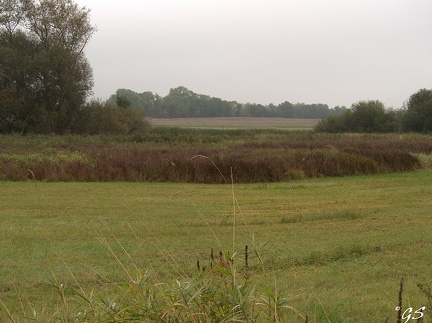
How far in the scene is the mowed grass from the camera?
225 inches

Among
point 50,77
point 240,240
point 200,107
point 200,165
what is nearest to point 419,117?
Result: point 50,77

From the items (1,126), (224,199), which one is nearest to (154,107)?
(1,126)

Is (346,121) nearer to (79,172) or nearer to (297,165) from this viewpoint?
(297,165)

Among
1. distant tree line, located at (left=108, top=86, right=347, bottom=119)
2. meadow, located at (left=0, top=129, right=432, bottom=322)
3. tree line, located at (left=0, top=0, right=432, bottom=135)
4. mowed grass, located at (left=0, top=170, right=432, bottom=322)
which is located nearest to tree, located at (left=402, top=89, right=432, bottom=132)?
tree line, located at (left=0, top=0, right=432, bottom=135)

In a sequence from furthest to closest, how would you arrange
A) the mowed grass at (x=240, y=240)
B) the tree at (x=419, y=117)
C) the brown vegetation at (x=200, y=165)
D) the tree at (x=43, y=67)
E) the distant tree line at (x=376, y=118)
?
the distant tree line at (x=376, y=118), the tree at (x=419, y=117), the tree at (x=43, y=67), the brown vegetation at (x=200, y=165), the mowed grass at (x=240, y=240)

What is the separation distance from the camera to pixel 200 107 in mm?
113312

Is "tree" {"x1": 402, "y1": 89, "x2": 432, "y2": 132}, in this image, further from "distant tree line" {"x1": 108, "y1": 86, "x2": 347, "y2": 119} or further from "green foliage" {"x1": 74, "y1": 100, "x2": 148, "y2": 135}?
"distant tree line" {"x1": 108, "y1": 86, "x2": 347, "y2": 119}

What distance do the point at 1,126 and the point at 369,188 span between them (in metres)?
34.3

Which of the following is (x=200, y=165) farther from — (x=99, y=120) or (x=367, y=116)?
(x=367, y=116)

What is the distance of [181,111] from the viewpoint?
11038 centimetres

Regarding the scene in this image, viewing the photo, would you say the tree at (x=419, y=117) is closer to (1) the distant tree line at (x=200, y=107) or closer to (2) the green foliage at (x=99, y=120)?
(2) the green foliage at (x=99, y=120)

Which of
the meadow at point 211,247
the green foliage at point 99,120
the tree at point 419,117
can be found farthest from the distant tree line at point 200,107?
the meadow at point 211,247

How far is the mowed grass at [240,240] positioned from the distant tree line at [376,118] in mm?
46813

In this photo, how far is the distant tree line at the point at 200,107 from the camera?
109062mm
